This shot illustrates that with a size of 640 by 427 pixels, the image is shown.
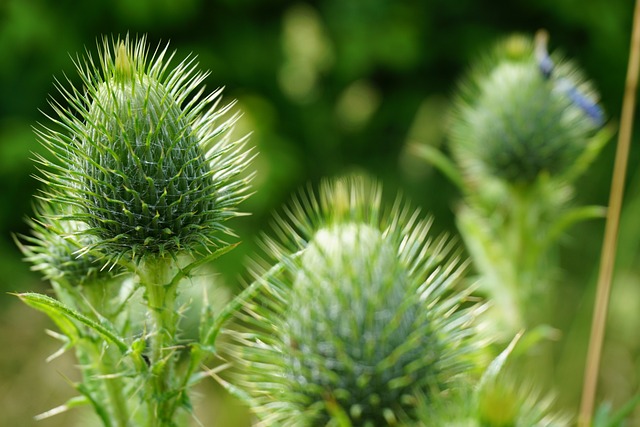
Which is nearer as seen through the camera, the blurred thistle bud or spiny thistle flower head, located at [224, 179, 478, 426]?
spiny thistle flower head, located at [224, 179, 478, 426]

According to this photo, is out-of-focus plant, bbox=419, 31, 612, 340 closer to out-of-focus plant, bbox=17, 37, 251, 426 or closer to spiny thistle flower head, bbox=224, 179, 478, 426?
spiny thistle flower head, bbox=224, 179, 478, 426

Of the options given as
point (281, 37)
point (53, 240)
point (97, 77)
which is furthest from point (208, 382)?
point (97, 77)

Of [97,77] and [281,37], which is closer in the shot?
[97,77]

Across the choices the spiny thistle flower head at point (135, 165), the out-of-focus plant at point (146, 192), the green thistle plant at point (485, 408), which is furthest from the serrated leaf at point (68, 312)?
the green thistle plant at point (485, 408)

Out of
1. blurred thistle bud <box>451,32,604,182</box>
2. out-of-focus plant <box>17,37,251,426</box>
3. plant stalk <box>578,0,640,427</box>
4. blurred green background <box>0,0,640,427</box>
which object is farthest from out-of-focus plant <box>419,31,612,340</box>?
blurred green background <box>0,0,640,427</box>

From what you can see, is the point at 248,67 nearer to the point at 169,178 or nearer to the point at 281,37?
the point at 281,37

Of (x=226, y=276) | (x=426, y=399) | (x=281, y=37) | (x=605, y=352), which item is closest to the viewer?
(x=426, y=399)

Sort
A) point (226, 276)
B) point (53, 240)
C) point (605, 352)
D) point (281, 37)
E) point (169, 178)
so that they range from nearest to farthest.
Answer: point (169, 178) → point (53, 240) → point (605, 352) → point (226, 276) → point (281, 37)
